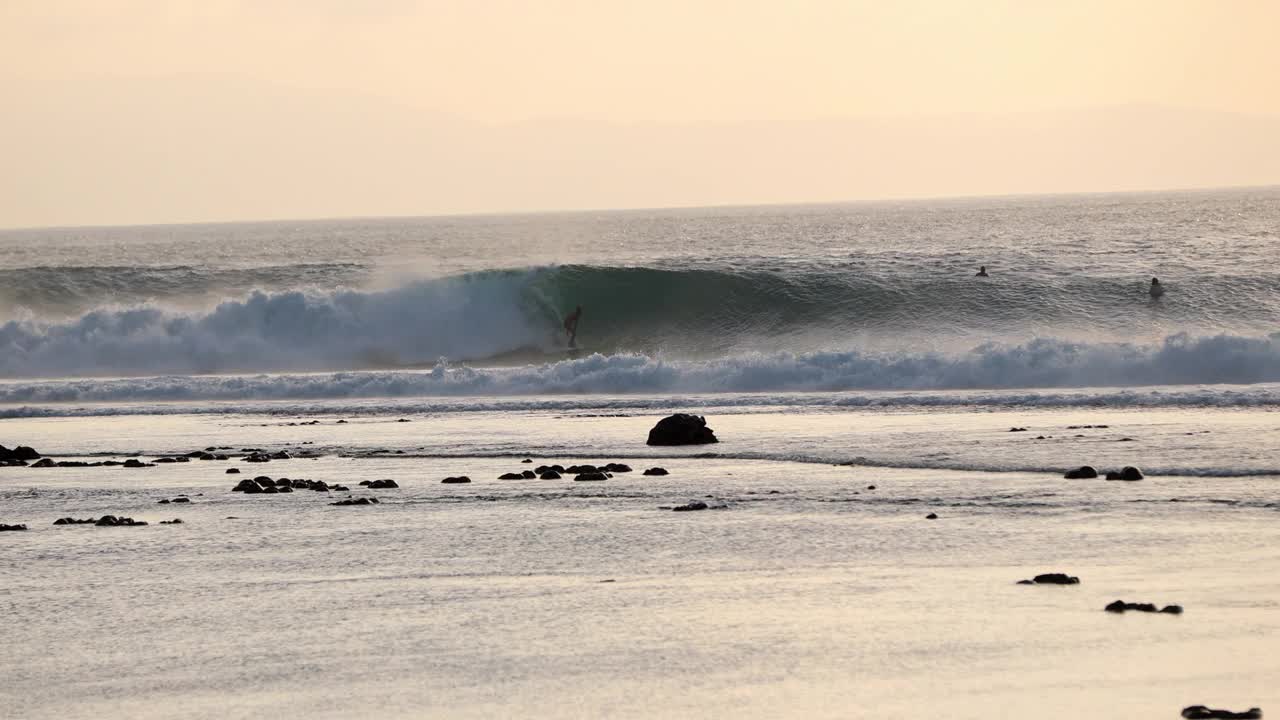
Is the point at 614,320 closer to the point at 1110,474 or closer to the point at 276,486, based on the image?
the point at 276,486

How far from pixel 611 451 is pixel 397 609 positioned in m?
9.81

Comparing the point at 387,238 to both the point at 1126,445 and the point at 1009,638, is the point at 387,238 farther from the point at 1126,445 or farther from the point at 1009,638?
the point at 1009,638

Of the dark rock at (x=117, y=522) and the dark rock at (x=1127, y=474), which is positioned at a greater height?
the dark rock at (x=1127, y=474)

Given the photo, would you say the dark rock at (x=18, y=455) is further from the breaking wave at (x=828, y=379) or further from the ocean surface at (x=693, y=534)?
the breaking wave at (x=828, y=379)

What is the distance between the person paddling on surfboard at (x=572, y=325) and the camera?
4251cm

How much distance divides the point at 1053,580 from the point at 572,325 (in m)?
33.3

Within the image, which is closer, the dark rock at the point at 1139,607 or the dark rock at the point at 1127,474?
the dark rock at the point at 1139,607

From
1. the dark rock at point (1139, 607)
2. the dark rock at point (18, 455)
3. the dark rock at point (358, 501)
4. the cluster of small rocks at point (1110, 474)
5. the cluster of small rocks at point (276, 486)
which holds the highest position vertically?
the dark rock at point (1139, 607)

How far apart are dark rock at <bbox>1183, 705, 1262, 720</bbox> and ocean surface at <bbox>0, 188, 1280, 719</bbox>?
129 mm

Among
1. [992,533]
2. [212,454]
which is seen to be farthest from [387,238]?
[992,533]

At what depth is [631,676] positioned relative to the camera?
879cm

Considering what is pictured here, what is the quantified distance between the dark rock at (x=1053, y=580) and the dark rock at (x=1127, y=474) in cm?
514

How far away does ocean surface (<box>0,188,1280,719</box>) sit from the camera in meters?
8.71

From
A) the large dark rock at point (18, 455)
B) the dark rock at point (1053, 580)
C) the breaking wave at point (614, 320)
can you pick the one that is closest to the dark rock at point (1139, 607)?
the dark rock at point (1053, 580)
